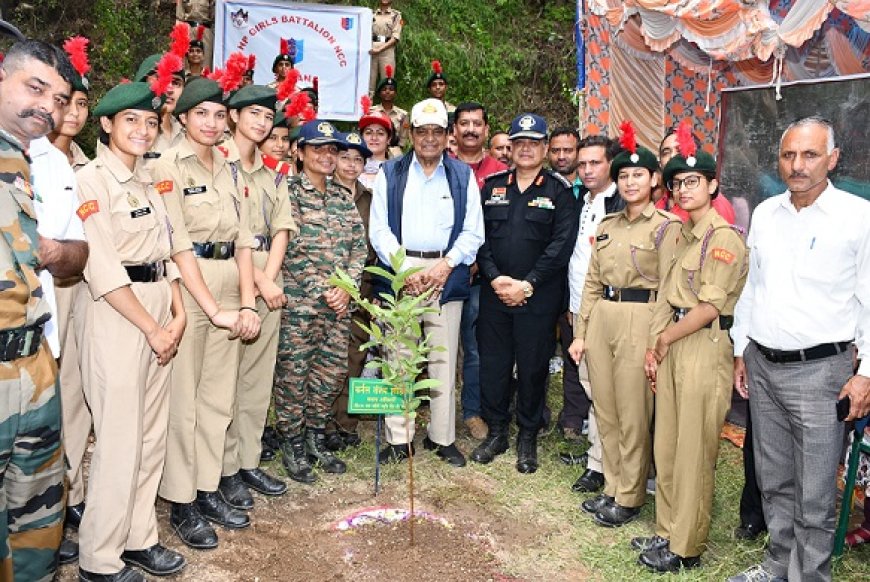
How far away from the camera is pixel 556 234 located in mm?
4797

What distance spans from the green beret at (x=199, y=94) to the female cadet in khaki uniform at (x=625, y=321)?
7.07 ft

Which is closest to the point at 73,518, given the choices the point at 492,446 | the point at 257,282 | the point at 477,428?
the point at 257,282

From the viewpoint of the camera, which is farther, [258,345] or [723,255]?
[258,345]

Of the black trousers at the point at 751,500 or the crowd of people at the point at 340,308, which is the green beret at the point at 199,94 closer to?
the crowd of people at the point at 340,308

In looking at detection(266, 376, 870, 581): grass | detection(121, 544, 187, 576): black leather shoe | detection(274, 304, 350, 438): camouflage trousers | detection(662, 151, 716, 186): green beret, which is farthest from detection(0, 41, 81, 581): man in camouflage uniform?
detection(662, 151, 716, 186): green beret

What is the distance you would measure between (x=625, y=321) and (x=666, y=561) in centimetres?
124

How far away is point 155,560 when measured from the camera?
3.39 m

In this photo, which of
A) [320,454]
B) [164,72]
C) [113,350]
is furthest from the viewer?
[320,454]

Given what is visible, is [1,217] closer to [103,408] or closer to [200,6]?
[103,408]

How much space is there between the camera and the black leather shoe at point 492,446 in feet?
16.1

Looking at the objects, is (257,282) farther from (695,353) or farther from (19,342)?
(695,353)

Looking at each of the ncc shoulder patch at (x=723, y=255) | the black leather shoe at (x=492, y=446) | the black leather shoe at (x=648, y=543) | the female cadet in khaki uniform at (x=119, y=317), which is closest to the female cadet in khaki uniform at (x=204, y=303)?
the female cadet in khaki uniform at (x=119, y=317)

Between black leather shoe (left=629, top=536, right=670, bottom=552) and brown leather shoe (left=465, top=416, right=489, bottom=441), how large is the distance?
1618 millimetres

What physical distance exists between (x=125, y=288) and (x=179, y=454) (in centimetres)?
101
